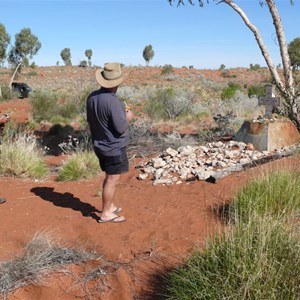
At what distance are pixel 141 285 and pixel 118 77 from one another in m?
2.37

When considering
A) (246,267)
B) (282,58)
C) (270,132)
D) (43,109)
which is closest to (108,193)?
(246,267)

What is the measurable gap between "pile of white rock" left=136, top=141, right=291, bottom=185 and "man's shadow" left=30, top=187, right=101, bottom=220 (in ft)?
5.10

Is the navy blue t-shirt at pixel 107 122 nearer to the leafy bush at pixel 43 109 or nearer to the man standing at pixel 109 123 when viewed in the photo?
the man standing at pixel 109 123

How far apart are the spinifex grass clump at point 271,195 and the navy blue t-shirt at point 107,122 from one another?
1497 mm

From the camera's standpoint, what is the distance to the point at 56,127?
1491cm

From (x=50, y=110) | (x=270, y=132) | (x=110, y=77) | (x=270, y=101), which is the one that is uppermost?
(x=110, y=77)

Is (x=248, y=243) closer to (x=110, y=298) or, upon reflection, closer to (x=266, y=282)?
(x=266, y=282)

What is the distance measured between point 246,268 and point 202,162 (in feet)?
16.7

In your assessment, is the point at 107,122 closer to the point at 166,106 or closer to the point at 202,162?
the point at 202,162

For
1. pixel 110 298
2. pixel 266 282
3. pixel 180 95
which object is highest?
pixel 180 95

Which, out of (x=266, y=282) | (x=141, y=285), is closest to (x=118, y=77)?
(x=141, y=285)

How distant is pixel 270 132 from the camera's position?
9094 millimetres

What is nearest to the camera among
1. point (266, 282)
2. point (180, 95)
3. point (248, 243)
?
point (266, 282)

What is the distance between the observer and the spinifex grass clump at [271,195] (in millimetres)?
4664
